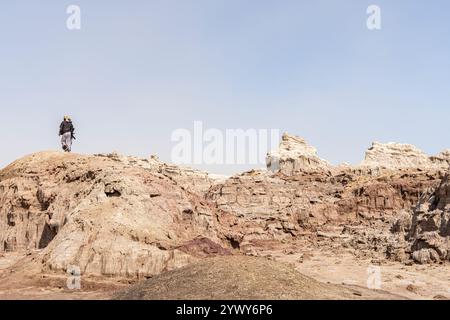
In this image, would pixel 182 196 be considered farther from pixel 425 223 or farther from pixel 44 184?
pixel 425 223

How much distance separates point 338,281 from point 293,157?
4287 cm

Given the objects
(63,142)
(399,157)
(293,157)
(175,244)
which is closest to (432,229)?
(175,244)

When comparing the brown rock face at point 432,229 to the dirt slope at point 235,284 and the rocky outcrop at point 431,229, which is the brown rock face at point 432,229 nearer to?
the rocky outcrop at point 431,229

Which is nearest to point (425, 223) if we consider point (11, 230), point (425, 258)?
point (425, 258)

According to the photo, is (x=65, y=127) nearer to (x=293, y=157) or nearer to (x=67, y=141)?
(x=67, y=141)

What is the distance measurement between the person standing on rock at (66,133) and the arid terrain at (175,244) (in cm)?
186

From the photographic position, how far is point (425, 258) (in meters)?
25.7

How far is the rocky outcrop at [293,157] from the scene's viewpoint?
2502 inches

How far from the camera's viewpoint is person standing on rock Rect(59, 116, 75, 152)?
33.1 meters

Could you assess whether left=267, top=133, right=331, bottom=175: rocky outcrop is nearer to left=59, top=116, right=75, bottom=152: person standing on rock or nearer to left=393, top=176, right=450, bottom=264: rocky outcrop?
left=393, top=176, right=450, bottom=264: rocky outcrop

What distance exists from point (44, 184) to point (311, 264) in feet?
49.5

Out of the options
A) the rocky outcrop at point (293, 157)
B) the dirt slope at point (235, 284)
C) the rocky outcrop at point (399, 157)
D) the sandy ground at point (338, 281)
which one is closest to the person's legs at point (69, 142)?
the sandy ground at point (338, 281)

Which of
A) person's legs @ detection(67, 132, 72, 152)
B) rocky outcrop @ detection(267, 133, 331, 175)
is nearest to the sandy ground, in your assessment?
person's legs @ detection(67, 132, 72, 152)
